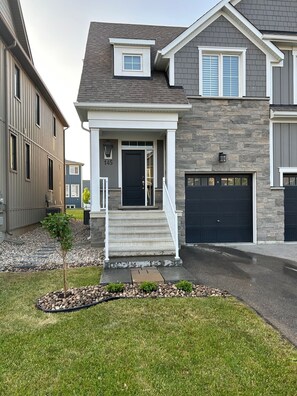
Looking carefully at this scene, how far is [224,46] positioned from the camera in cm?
962

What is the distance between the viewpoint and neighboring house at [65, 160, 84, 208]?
4206cm

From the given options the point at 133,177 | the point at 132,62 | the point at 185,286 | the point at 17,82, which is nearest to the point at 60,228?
the point at 185,286

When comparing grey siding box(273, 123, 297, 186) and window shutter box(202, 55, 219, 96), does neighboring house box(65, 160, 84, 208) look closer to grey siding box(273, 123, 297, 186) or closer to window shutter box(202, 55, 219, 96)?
window shutter box(202, 55, 219, 96)

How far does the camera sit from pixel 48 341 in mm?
3299

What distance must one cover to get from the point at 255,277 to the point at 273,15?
977 cm

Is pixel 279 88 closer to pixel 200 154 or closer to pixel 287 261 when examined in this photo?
pixel 200 154

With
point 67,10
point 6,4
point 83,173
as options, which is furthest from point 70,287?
point 83,173

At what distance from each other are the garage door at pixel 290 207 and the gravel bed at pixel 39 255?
6301mm

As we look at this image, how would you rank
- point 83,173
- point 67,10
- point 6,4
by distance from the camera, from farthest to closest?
point 83,173 → point 67,10 → point 6,4

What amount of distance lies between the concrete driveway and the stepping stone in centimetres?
77

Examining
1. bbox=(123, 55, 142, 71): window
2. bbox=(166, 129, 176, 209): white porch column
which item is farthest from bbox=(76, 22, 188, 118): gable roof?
bbox=(166, 129, 176, 209): white porch column

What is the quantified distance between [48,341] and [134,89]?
24.8 ft

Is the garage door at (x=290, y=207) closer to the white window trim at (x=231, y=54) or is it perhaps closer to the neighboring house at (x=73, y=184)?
the white window trim at (x=231, y=54)

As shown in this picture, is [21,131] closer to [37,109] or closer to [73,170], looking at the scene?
[37,109]
